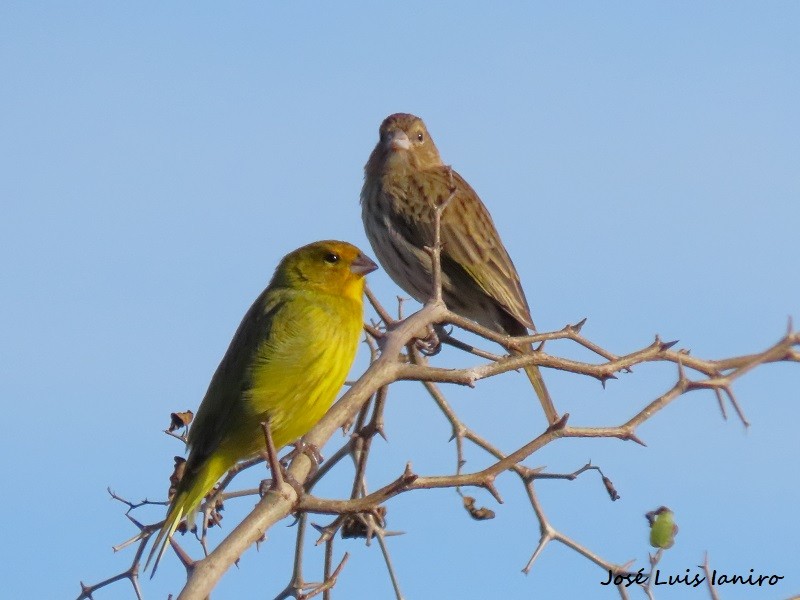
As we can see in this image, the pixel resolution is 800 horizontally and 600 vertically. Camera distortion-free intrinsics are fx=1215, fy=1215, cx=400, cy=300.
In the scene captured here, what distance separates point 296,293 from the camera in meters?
5.88

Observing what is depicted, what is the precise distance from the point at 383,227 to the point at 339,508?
5185 mm

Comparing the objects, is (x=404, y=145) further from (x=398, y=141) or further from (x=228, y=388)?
(x=228, y=388)

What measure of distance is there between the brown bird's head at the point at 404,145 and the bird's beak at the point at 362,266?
296cm

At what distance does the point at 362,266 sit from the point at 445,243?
6.75ft

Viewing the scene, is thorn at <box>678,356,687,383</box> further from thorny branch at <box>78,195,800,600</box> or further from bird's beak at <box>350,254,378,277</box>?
bird's beak at <box>350,254,378,277</box>

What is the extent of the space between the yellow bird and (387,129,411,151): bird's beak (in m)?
3.36

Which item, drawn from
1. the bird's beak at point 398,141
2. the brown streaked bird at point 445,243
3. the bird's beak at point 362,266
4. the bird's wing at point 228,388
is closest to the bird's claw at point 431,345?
the bird's beak at point 362,266

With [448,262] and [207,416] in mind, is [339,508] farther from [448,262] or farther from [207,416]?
[448,262]

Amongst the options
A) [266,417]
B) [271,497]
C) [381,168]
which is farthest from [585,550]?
[381,168]

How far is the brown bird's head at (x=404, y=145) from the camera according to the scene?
29.7ft

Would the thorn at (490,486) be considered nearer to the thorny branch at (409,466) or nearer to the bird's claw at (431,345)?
the thorny branch at (409,466)

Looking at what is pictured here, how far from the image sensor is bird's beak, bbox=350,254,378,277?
605 cm

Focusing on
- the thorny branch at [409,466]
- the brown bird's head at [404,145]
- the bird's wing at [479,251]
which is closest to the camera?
the thorny branch at [409,466]

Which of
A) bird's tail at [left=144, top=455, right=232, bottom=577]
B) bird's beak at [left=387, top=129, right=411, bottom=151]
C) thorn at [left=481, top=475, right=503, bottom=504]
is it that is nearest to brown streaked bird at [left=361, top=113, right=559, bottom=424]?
bird's beak at [left=387, top=129, right=411, bottom=151]
